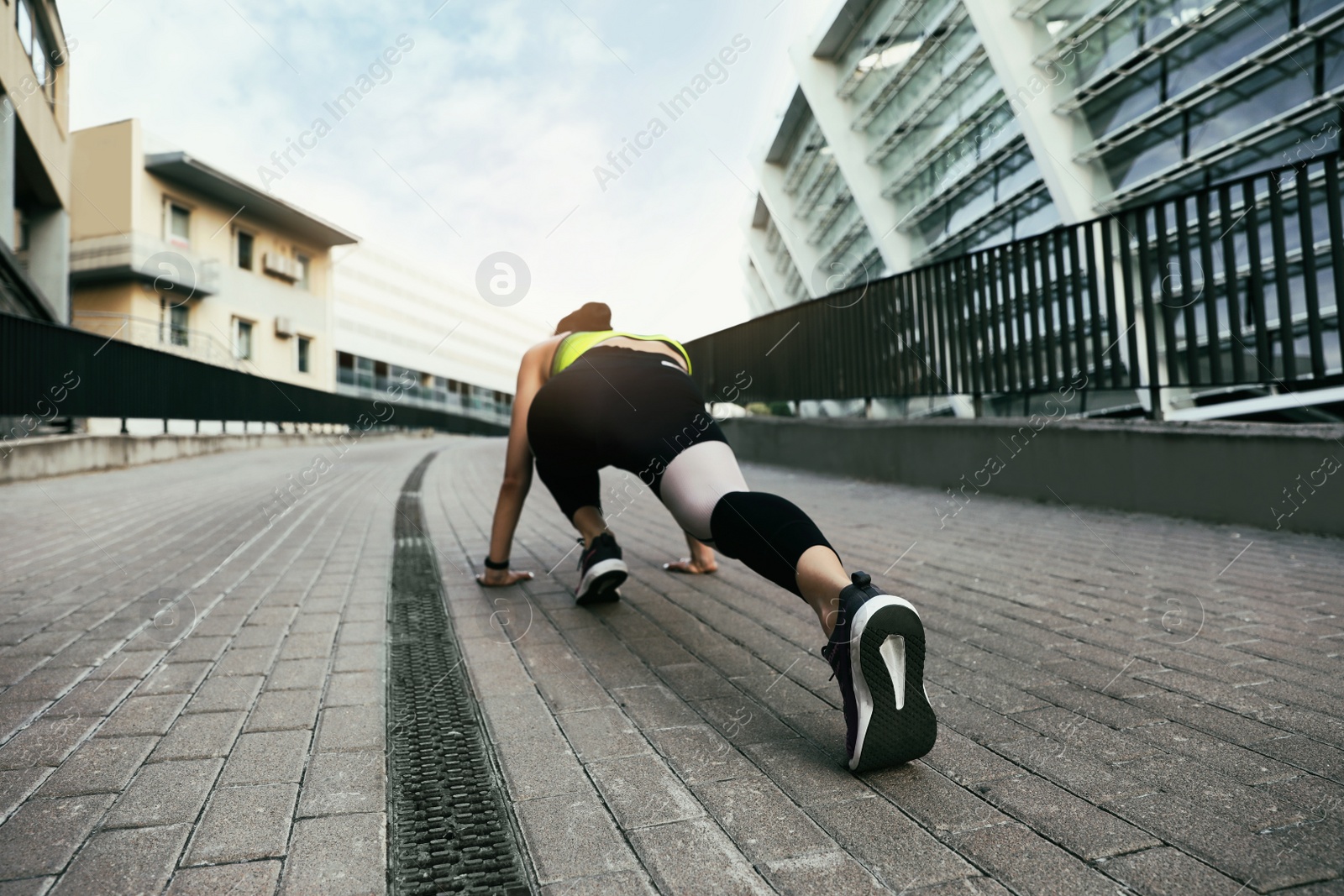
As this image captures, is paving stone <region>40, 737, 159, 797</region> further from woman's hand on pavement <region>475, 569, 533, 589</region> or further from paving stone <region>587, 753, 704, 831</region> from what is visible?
woman's hand on pavement <region>475, 569, 533, 589</region>

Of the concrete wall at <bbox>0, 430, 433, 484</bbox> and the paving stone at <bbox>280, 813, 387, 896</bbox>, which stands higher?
the concrete wall at <bbox>0, 430, 433, 484</bbox>

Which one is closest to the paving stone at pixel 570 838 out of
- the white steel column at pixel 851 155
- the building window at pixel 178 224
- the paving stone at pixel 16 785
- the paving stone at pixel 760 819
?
the paving stone at pixel 760 819

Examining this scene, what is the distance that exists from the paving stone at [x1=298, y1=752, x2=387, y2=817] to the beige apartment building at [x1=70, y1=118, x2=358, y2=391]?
24.4 metres

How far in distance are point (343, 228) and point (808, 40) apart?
22.6 metres

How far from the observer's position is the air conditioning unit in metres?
32.1

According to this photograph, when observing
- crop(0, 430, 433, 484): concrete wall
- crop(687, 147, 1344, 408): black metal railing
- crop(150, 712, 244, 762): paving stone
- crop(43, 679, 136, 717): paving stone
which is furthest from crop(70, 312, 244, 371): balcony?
crop(150, 712, 244, 762): paving stone

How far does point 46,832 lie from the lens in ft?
4.83

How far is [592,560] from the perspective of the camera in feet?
10.8

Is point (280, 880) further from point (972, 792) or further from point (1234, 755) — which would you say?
point (1234, 755)

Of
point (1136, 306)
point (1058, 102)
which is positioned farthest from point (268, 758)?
point (1058, 102)

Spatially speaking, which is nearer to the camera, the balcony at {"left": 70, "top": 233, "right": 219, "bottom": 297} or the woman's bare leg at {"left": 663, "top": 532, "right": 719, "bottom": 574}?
the woman's bare leg at {"left": 663, "top": 532, "right": 719, "bottom": 574}

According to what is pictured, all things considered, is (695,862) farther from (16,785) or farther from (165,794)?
(16,785)

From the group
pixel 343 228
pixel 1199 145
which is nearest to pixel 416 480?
pixel 1199 145

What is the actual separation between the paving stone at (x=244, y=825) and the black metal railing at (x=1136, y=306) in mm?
5414
